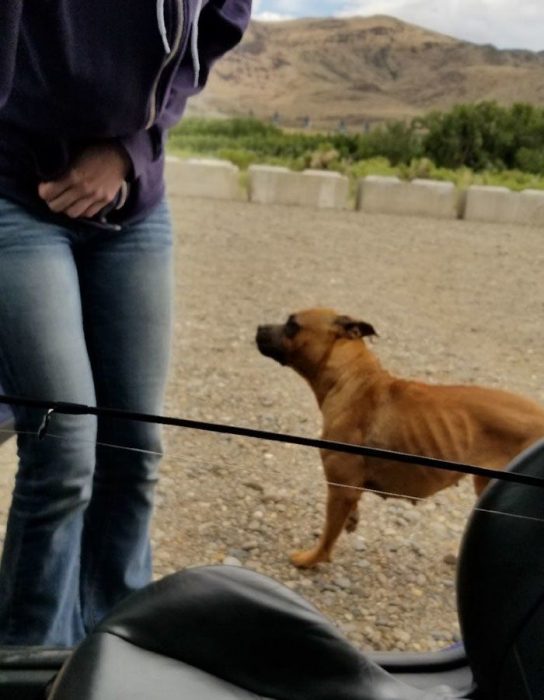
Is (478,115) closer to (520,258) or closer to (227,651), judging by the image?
(520,258)

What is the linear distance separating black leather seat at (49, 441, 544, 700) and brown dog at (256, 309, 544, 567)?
0.06 meters

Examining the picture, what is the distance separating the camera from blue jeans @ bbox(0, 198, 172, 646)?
0.77 m

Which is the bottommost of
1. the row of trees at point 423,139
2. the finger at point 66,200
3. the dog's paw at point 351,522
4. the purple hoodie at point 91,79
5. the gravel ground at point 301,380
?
the gravel ground at point 301,380

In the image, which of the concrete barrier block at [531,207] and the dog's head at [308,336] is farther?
the concrete barrier block at [531,207]

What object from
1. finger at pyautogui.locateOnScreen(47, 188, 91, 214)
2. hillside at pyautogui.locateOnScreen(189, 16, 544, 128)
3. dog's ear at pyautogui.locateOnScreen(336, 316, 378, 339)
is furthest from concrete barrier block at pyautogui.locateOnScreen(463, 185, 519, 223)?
finger at pyautogui.locateOnScreen(47, 188, 91, 214)

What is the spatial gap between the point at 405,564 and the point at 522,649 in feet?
0.55

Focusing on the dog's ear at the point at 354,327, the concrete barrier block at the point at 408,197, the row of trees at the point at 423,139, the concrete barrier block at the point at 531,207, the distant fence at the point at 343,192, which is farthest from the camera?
the concrete barrier block at the point at 408,197

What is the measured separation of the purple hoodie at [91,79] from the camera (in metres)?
0.67

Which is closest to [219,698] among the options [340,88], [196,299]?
[340,88]

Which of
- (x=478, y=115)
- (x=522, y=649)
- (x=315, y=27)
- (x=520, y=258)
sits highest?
(x=315, y=27)

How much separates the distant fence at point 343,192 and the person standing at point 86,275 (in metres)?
1.21

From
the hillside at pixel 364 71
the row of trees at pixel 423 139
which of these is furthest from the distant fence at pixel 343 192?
the hillside at pixel 364 71

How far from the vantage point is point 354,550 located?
34.3 inches

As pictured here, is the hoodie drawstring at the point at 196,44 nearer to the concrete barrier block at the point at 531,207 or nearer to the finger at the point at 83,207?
the finger at the point at 83,207
